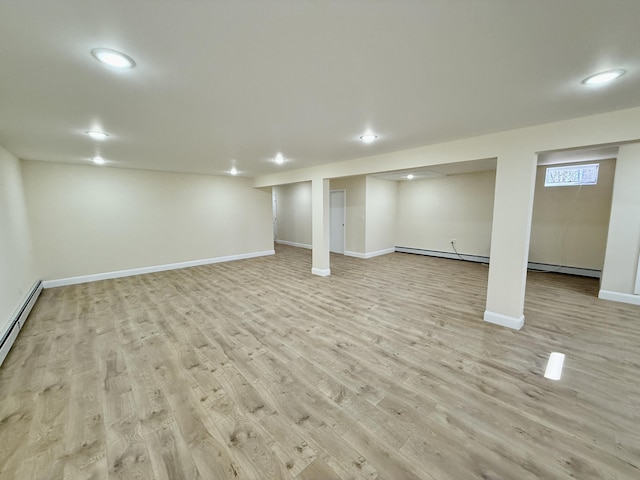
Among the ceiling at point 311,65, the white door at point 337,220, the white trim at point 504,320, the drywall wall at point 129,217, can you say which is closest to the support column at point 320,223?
the white door at point 337,220

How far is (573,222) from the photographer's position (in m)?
5.48

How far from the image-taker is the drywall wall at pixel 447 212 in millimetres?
6707

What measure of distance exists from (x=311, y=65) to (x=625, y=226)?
533cm

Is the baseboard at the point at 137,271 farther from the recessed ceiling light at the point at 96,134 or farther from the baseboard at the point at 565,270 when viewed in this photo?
the baseboard at the point at 565,270

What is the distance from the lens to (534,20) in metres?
1.23

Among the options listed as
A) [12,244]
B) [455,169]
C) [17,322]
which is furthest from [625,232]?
[12,244]

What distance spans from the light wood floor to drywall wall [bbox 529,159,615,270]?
199 cm

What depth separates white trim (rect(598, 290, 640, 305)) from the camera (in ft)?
12.9

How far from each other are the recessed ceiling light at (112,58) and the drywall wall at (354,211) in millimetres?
6135

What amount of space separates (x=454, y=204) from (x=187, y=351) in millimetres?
7126

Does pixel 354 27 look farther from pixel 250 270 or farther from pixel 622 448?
pixel 250 270

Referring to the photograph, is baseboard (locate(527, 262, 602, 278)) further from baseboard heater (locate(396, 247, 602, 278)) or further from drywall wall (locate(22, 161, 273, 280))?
drywall wall (locate(22, 161, 273, 280))

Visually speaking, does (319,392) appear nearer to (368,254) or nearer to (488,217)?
(368,254)

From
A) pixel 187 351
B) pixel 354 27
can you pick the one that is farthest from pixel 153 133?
pixel 354 27
